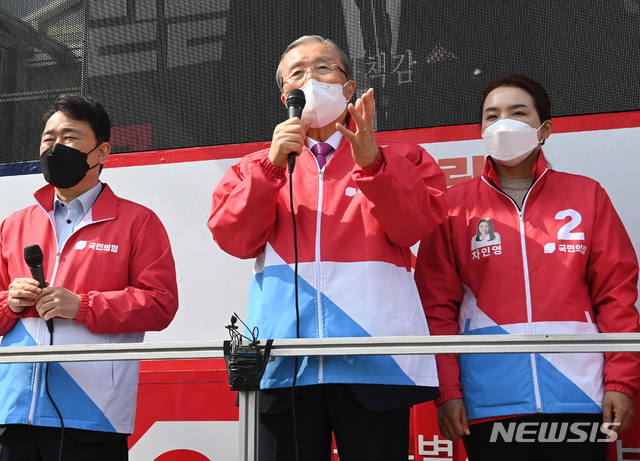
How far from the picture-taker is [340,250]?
76.9 inches

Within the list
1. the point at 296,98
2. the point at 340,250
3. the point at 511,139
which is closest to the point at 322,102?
the point at 296,98

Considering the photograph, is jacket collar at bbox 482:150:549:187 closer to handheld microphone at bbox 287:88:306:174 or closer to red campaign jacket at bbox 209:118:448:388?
red campaign jacket at bbox 209:118:448:388

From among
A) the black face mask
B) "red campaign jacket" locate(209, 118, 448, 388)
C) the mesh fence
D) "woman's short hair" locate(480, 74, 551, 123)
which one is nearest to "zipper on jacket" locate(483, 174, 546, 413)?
"woman's short hair" locate(480, 74, 551, 123)

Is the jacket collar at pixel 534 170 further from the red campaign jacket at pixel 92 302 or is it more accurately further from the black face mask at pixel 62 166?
the black face mask at pixel 62 166

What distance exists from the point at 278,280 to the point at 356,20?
4.42 ft

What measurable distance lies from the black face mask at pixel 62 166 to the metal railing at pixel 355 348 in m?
0.79

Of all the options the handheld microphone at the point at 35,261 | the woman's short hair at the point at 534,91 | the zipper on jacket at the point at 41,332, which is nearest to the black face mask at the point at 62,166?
the zipper on jacket at the point at 41,332

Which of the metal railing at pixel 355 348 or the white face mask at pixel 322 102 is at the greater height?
the white face mask at pixel 322 102

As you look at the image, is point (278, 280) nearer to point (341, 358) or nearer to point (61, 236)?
point (341, 358)

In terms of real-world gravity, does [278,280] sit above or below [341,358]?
above

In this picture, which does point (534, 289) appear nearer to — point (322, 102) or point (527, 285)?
point (527, 285)

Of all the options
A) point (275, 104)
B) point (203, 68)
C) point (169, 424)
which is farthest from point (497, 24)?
point (169, 424)

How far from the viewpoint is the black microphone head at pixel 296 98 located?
78.5 inches

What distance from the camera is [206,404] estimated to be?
110 inches
